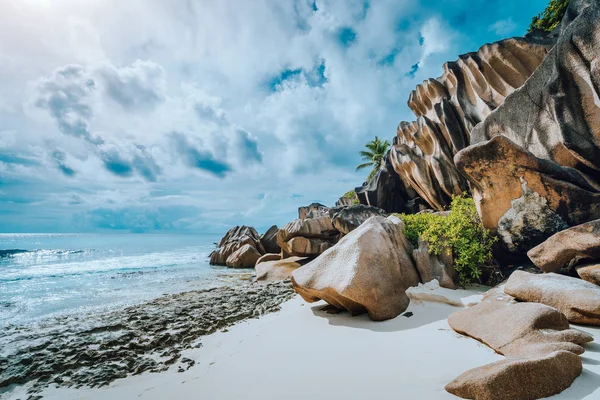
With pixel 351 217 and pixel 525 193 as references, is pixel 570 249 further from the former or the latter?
pixel 351 217

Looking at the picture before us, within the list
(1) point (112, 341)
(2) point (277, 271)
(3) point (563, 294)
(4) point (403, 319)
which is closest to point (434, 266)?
(4) point (403, 319)

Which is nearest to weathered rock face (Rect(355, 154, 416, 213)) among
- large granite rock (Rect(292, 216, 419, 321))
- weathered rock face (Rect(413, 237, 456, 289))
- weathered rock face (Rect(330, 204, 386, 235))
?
weathered rock face (Rect(330, 204, 386, 235))

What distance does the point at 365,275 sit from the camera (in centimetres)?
532

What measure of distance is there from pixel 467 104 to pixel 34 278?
35296mm

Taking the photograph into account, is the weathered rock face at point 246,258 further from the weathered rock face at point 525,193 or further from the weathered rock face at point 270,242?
the weathered rock face at point 525,193

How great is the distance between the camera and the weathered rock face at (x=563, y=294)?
3873 mm

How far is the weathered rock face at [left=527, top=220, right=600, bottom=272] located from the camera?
201 inches

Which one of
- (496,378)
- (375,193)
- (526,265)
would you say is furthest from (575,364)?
(375,193)

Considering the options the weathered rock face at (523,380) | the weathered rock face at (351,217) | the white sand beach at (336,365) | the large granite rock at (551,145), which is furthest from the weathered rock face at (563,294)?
the weathered rock face at (351,217)

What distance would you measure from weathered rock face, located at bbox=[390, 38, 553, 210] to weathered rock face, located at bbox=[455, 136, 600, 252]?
1290 cm

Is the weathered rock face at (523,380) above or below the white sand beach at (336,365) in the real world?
above

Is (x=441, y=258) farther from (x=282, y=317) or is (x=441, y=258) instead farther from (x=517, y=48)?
(x=517, y=48)

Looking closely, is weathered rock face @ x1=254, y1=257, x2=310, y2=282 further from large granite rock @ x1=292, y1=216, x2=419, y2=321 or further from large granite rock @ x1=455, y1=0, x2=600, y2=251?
large granite rock @ x1=455, y1=0, x2=600, y2=251

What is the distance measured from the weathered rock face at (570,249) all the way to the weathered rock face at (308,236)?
1322 cm
